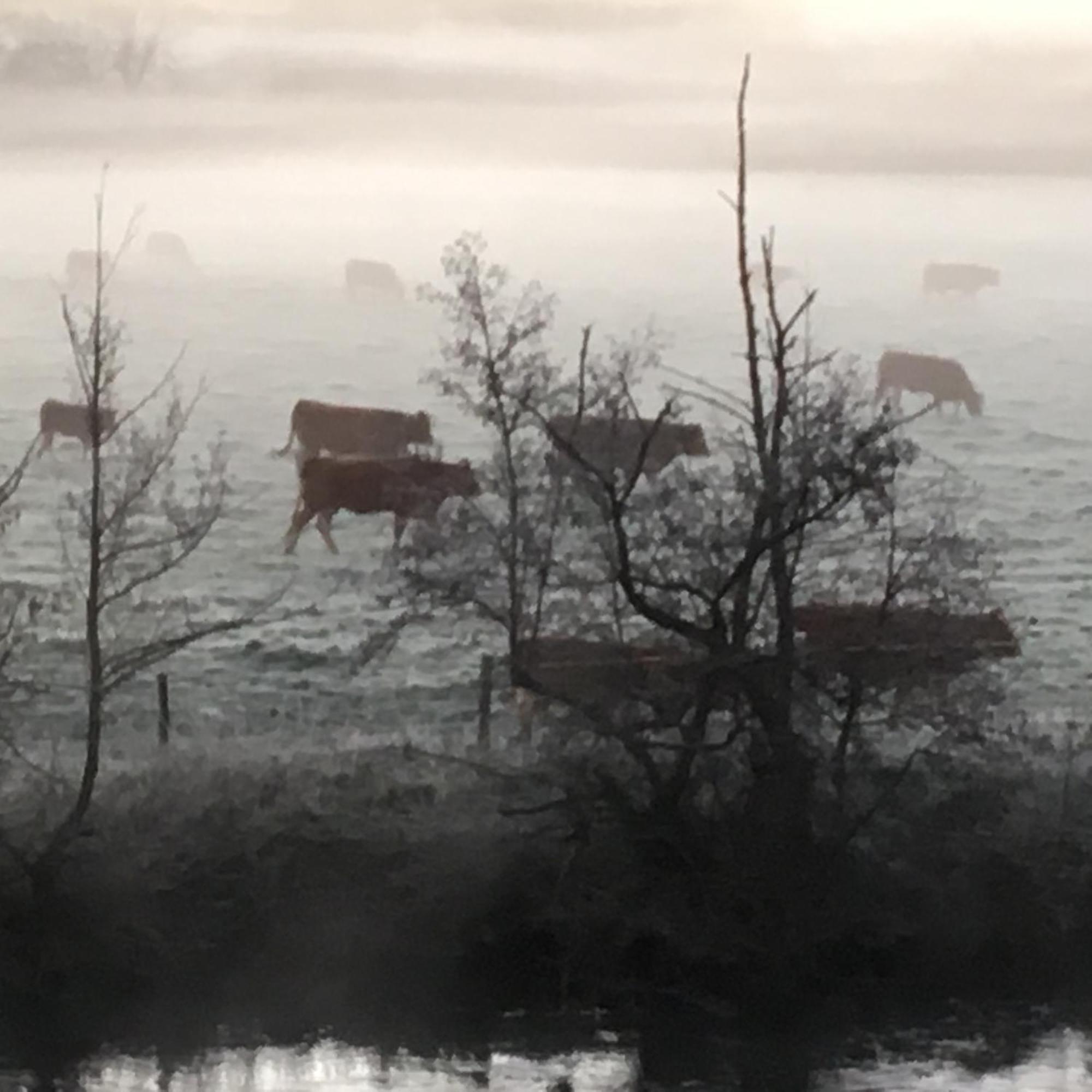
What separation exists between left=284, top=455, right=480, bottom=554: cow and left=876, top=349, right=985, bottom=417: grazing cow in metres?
0.59

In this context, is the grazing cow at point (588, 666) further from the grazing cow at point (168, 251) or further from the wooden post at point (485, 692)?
the grazing cow at point (168, 251)

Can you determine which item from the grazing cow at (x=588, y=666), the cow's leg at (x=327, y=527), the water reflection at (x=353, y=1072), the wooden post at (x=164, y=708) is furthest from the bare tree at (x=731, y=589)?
the wooden post at (x=164, y=708)

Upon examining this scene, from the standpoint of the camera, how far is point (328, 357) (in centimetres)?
240

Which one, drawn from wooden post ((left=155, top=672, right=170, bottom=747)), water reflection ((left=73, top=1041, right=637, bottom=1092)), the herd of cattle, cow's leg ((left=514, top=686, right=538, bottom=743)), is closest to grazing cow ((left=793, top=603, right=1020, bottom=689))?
the herd of cattle

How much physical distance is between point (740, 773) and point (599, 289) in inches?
27.5

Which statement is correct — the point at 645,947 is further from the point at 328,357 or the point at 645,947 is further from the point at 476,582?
the point at 328,357

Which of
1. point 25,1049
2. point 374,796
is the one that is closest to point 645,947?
point 374,796

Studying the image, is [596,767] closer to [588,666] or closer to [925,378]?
[588,666]

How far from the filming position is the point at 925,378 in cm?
241

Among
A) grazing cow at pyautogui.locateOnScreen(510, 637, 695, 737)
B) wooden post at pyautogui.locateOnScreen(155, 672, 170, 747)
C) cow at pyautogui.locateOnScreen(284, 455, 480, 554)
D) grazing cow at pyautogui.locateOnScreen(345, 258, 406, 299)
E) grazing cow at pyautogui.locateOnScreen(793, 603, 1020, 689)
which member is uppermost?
grazing cow at pyautogui.locateOnScreen(345, 258, 406, 299)

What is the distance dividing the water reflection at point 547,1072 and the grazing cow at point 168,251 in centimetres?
106

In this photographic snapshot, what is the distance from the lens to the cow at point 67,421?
2.36 metres

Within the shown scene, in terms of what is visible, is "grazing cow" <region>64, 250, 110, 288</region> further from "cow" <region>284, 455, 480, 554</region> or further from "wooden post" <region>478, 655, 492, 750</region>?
"wooden post" <region>478, 655, 492, 750</region>

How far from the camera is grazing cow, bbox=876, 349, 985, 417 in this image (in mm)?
2402
